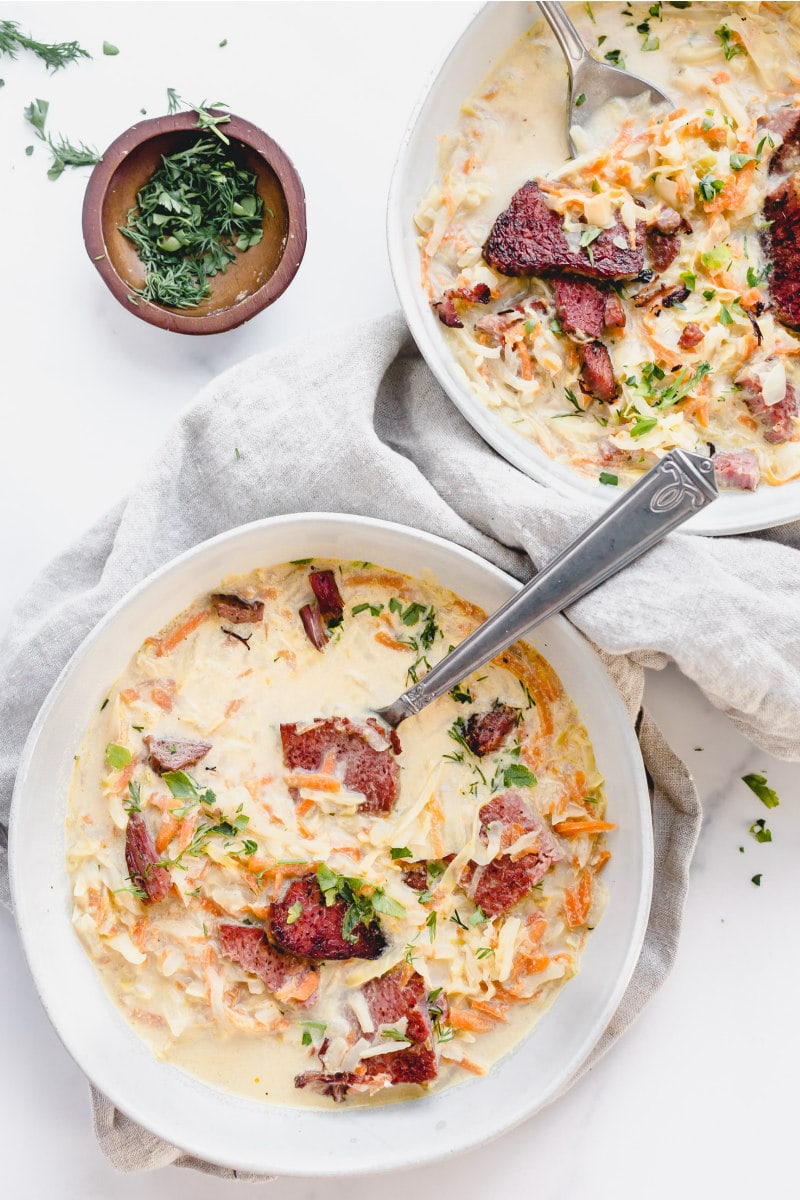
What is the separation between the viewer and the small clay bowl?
13.2ft

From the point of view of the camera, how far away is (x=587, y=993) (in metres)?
3.65

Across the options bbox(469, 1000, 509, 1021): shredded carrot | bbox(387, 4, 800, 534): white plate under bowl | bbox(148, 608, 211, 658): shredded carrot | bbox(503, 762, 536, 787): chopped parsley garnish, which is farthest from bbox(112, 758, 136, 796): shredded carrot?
bbox(387, 4, 800, 534): white plate under bowl

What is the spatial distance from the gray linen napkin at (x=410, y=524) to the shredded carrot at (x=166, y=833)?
29.2 inches

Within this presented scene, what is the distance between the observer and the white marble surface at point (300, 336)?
13.8 feet

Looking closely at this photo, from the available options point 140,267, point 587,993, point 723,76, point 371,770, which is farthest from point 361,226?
point 587,993

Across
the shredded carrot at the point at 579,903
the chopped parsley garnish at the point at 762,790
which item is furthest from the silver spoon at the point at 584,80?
the shredded carrot at the point at 579,903

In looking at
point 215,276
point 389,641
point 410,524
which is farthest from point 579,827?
point 215,276

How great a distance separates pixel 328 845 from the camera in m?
3.66

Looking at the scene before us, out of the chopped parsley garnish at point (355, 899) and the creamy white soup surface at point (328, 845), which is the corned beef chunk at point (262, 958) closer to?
the creamy white soup surface at point (328, 845)

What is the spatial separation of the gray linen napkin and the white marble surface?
31 cm

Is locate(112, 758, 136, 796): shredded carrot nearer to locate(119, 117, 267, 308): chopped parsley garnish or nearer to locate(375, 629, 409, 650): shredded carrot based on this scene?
locate(375, 629, 409, 650): shredded carrot

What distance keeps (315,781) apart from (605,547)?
1.30 meters

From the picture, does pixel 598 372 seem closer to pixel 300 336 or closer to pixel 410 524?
pixel 410 524

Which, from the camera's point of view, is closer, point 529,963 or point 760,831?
point 529,963
